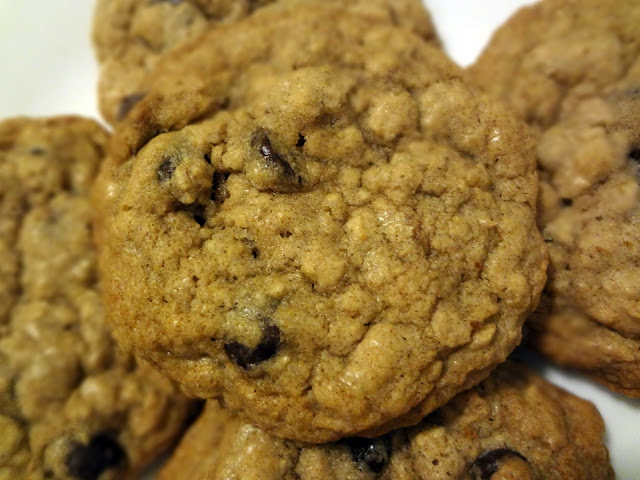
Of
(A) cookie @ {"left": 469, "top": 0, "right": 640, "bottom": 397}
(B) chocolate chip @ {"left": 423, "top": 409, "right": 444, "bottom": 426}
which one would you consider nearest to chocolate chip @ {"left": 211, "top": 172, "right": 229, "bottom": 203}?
(B) chocolate chip @ {"left": 423, "top": 409, "right": 444, "bottom": 426}

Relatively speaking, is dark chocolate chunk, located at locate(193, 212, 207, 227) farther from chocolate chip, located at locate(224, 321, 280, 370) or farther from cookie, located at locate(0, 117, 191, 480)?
cookie, located at locate(0, 117, 191, 480)

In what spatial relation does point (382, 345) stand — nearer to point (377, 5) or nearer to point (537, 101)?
point (537, 101)

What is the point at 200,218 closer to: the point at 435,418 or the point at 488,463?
the point at 435,418

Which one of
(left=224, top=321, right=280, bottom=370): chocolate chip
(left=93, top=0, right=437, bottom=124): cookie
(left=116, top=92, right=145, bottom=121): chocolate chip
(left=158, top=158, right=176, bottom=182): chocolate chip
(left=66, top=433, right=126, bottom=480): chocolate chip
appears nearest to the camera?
(left=224, top=321, right=280, bottom=370): chocolate chip

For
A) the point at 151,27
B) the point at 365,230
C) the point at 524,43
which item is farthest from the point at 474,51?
the point at 151,27

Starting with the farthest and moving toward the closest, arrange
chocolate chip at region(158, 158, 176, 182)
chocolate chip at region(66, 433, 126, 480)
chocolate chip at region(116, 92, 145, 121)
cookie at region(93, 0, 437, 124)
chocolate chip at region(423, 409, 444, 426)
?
cookie at region(93, 0, 437, 124), chocolate chip at region(116, 92, 145, 121), chocolate chip at region(66, 433, 126, 480), chocolate chip at region(423, 409, 444, 426), chocolate chip at region(158, 158, 176, 182)

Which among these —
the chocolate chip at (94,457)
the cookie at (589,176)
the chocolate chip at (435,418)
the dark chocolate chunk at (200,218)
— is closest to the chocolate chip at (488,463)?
the chocolate chip at (435,418)

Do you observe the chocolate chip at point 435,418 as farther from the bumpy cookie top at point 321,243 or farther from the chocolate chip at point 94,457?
the chocolate chip at point 94,457
